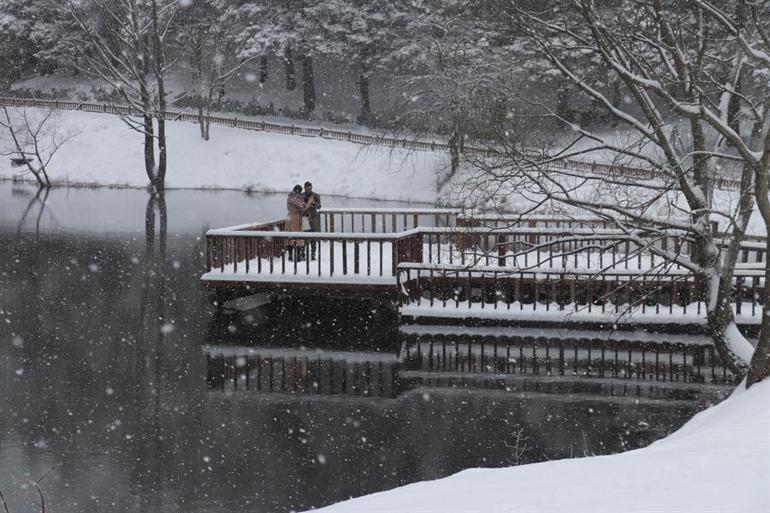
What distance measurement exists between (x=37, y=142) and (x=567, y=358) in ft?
143

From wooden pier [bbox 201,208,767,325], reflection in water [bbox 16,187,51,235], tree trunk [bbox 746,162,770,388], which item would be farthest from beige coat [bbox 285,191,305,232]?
reflection in water [bbox 16,187,51,235]

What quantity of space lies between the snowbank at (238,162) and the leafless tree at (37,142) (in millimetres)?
540

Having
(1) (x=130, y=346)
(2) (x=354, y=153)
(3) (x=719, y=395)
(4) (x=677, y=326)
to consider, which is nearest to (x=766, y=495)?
(3) (x=719, y=395)

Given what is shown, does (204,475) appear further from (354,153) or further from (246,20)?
(246,20)

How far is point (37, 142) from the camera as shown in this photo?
49.8 meters

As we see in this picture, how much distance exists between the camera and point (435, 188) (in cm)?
4016

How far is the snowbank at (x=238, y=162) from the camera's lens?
41875mm

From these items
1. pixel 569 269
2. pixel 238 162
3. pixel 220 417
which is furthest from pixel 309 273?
pixel 238 162

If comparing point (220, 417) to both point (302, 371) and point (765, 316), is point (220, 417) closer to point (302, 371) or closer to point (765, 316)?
point (302, 371)

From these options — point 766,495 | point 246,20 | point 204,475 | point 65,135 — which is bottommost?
point 204,475

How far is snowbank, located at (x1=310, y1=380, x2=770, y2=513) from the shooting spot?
4.85 meters

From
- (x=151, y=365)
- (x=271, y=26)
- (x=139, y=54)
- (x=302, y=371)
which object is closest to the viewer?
(x=302, y=371)

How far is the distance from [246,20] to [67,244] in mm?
30123

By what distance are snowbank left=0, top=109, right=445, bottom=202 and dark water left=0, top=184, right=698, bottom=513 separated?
24.8 meters
